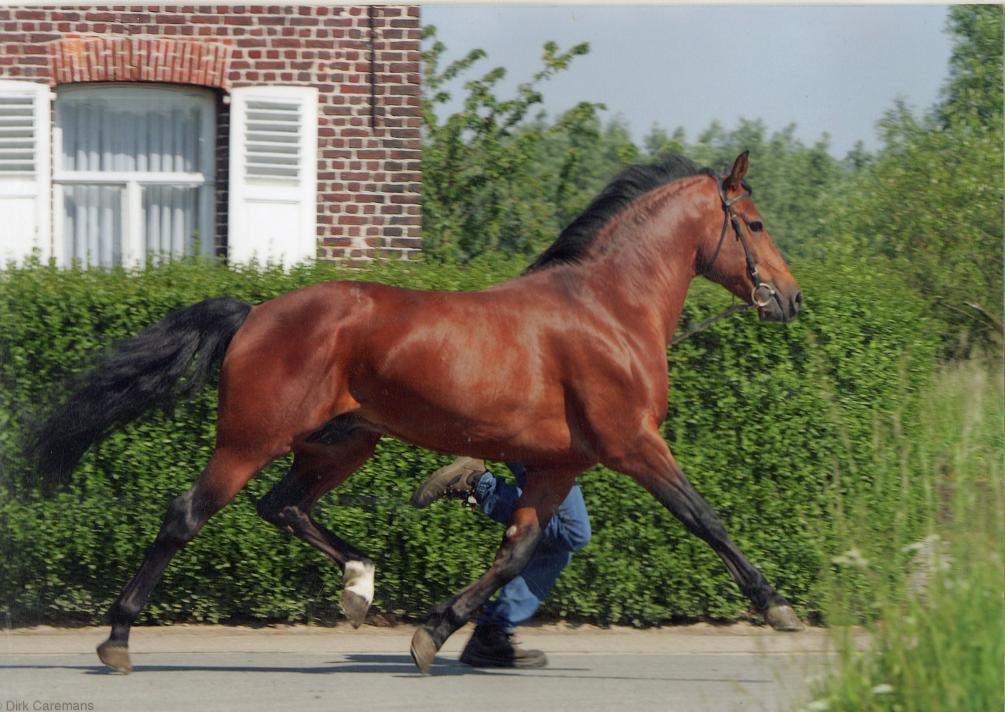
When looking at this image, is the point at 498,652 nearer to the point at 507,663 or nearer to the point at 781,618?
the point at 507,663

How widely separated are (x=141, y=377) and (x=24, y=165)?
4520 millimetres

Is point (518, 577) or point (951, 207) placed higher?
point (951, 207)

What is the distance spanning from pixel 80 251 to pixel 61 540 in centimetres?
350

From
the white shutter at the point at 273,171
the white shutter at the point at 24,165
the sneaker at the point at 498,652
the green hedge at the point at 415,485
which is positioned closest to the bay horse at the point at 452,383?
the sneaker at the point at 498,652

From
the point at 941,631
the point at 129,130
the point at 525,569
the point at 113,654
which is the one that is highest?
the point at 129,130

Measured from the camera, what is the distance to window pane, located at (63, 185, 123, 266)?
33.2 ft

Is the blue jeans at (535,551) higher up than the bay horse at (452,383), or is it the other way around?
the bay horse at (452,383)

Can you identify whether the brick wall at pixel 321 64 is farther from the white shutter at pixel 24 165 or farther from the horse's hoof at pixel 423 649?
the horse's hoof at pixel 423 649

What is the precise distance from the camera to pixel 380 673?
20.1 feet

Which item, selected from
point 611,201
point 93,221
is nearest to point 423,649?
point 611,201

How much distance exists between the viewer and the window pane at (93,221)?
10109 mm

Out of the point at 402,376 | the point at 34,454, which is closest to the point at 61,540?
the point at 34,454

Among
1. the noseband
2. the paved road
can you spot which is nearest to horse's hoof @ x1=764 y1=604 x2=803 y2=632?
the paved road

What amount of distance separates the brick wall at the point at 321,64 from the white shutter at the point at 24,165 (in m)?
0.16
